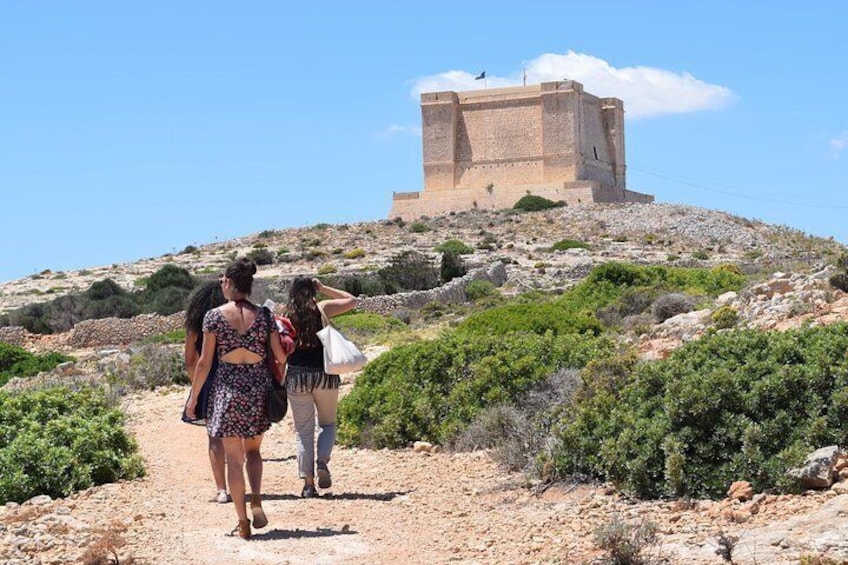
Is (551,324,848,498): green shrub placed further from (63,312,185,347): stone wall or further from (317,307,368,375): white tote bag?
(63,312,185,347): stone wall

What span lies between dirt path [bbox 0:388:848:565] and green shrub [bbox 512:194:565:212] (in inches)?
2022

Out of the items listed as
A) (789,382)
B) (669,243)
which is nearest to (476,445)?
(789,382)

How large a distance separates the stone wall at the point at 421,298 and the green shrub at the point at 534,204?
26.3 meters

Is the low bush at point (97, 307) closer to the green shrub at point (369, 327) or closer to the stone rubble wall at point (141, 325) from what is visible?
the stone rubble wall at point (141, 325)

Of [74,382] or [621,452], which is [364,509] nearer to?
[621,452]

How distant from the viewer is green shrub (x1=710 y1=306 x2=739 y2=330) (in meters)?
12.7

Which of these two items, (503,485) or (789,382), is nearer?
(789,382)

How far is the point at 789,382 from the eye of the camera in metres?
7.12

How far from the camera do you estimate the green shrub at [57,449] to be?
8625 millimetres

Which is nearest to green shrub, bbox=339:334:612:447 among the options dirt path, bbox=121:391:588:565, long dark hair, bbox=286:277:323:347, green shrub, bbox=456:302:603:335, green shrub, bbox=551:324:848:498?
dirt path, bbox=121:391:588:565

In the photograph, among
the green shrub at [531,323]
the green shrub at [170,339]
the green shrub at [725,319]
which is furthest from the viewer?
the green shrub at [170,339]

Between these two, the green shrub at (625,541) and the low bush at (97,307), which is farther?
the low bush at (97,307)

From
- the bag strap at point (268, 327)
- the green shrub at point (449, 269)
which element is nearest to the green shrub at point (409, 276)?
the green shrub at point (449, 269)

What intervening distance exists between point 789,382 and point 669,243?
137ft
